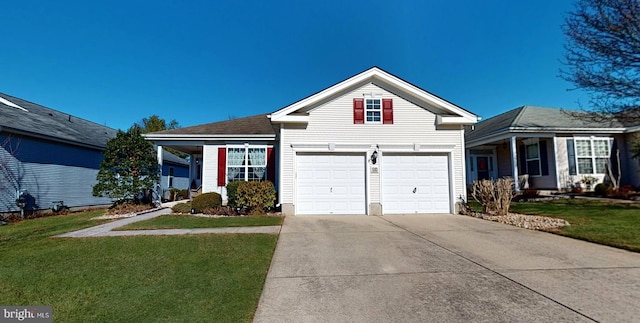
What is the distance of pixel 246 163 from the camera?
43.1ft

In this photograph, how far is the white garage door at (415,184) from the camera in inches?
416

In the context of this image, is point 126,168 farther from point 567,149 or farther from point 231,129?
point 567,149

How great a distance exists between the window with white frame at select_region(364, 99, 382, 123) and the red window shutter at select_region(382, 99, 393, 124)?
0.13 m

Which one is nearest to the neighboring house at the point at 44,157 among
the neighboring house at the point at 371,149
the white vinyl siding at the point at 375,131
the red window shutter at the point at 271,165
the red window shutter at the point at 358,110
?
the red window shutter at the point at 271,165

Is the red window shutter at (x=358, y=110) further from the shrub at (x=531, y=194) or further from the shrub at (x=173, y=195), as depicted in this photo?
the shrub at (x=173, y=195)

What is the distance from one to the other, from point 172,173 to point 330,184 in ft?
52.9

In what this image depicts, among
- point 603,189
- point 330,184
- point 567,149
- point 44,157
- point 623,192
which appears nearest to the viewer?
point 330,184

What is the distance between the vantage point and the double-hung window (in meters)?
14.6

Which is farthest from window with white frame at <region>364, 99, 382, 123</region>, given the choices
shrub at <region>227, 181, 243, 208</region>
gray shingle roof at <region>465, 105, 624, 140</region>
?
gray shingle roof at <region>465, 105, 624, 140</region>

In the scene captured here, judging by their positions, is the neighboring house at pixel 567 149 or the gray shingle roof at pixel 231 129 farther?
the neighboring house at pixel 567 149

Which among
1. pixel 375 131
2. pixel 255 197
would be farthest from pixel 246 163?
pixel 375 131

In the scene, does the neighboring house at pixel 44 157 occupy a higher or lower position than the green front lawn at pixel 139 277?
higher
